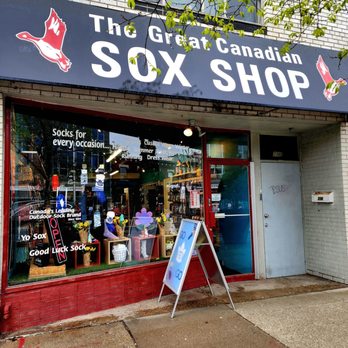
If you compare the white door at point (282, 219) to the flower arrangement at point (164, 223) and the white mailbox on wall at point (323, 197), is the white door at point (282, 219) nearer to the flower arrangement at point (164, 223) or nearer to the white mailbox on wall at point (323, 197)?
the white mailbox on wall at point (323, 197)

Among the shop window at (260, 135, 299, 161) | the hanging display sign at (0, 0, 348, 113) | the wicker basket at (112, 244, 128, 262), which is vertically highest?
the hanging display sign at (0, 0, 348, 113)

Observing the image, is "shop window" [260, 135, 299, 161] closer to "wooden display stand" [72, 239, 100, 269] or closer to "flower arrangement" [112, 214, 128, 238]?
"flower arrangement" [112, 214, 128, 238]

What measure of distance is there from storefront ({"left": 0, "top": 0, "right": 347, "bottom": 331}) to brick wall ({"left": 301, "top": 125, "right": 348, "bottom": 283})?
305 mm

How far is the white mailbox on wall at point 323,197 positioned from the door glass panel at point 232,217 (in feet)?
4.16

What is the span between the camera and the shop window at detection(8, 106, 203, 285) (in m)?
4.26

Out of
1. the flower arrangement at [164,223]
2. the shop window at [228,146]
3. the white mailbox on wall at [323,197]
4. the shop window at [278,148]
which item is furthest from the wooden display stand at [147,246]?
the white mailbox on wall at [323,197]

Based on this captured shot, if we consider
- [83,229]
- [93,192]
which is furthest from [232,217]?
[83,229]

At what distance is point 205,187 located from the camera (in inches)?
233

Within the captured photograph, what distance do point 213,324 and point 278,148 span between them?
380 cm

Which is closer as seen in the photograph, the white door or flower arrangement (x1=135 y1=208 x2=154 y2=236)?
flower arrangement (x1=135 y1=208 x2=154 y2=236)

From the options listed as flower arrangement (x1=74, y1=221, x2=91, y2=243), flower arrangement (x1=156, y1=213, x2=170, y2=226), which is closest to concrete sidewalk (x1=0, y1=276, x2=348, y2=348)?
flower arrangement (x1=74, y1=221, x2=91, y2=243)

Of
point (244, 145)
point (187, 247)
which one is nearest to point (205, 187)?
point (244, 145)

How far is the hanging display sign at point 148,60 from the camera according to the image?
366 cm

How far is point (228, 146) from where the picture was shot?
20.4 feet
